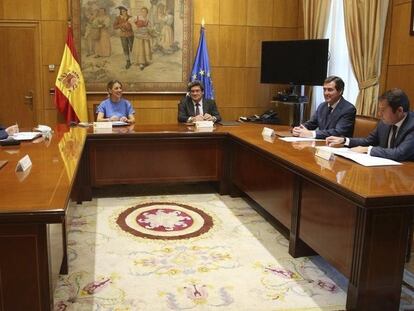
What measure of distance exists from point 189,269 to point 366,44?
3.29 metres

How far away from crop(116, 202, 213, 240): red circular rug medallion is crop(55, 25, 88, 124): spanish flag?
7.99ft

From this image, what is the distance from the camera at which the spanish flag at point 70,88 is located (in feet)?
19.4

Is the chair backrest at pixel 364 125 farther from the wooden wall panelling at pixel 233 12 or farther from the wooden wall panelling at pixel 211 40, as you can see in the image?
the wooden wall panelling at pixel 233 12

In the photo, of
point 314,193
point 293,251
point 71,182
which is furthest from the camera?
point 293,251

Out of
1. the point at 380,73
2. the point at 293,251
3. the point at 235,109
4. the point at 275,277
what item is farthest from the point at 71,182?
the point at 235,109

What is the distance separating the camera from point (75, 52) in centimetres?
598

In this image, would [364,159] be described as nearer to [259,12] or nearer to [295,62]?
[295,62]

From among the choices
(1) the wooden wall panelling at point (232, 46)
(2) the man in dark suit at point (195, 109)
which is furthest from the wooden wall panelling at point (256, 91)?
(2) the man in dark suit at point (195, 109)

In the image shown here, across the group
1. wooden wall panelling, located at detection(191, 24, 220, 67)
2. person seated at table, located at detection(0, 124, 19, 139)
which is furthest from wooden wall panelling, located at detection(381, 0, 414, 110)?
person seated at table, located at detection(0, 124, 19, 139)

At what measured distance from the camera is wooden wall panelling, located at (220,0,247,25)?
6.46 meters

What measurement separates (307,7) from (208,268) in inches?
179

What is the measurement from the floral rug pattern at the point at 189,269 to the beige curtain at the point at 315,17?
10.1 ft

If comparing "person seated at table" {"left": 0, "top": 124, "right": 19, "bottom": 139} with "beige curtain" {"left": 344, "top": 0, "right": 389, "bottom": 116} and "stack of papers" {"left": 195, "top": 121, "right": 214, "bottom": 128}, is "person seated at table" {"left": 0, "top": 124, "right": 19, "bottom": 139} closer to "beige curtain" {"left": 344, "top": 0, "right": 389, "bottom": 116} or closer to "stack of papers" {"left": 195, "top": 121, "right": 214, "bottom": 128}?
"stack of papers" {"left": 195, "top": 121, "right": 214, "bottom": 128}

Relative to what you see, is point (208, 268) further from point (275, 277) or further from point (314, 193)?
point (314, 193)
